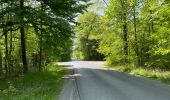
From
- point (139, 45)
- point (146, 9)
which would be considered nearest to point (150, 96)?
point (146, 9)

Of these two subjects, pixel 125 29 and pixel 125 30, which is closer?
pixel 125 29

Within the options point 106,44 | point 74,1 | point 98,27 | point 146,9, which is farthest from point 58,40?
point 98,27

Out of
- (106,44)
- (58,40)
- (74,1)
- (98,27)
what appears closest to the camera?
(74,1)

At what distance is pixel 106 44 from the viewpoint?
146 ft

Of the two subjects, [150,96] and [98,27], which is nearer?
[150,96]

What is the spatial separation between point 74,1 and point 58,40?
12.2 feet

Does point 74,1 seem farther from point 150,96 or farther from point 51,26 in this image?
point 150,96

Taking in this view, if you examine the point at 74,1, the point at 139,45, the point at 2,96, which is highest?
the point at 74,1

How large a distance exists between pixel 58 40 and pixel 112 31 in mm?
15805

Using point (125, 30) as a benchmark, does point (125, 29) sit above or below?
above

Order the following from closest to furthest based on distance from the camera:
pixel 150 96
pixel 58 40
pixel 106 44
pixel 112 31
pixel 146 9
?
pixel 150 96 < pixel 58 40 < pixel 146 9 < pixel 112 31 < pixel 106 44

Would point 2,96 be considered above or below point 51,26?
below

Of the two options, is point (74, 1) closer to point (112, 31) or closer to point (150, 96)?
point (150, 96)

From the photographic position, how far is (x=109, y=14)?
37062mm
